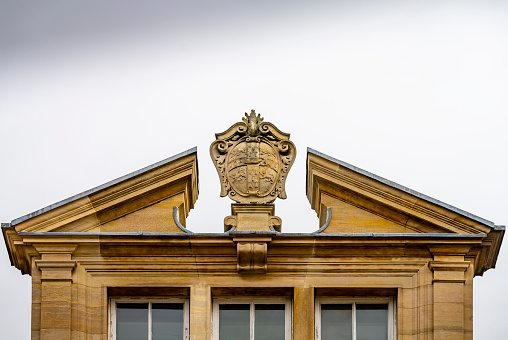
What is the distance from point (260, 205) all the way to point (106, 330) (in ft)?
10.6

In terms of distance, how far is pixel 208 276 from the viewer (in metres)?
27.5

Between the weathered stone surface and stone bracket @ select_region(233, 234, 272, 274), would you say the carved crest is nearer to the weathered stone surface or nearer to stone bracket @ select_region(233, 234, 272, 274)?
the weathered stone surface

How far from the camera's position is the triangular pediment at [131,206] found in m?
27.6

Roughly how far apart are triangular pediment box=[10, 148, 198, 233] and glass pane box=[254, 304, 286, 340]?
1.83 meters

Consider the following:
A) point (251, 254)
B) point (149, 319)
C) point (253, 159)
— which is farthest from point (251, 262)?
point (149, 319)

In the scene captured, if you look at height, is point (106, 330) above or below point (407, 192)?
below

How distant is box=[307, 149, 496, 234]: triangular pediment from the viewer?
2753 centimetres

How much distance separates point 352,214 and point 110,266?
4.08 m

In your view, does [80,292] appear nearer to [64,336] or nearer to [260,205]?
[64,336]

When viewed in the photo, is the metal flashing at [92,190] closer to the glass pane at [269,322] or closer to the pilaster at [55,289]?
the pilaster at [55,289]

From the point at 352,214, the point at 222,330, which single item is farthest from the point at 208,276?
the point at 352,214

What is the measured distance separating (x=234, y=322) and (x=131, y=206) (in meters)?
2.60

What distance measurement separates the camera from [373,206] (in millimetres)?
28016

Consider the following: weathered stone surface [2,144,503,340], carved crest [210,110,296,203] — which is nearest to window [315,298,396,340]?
weathered stone surface [2,144,503,340]
